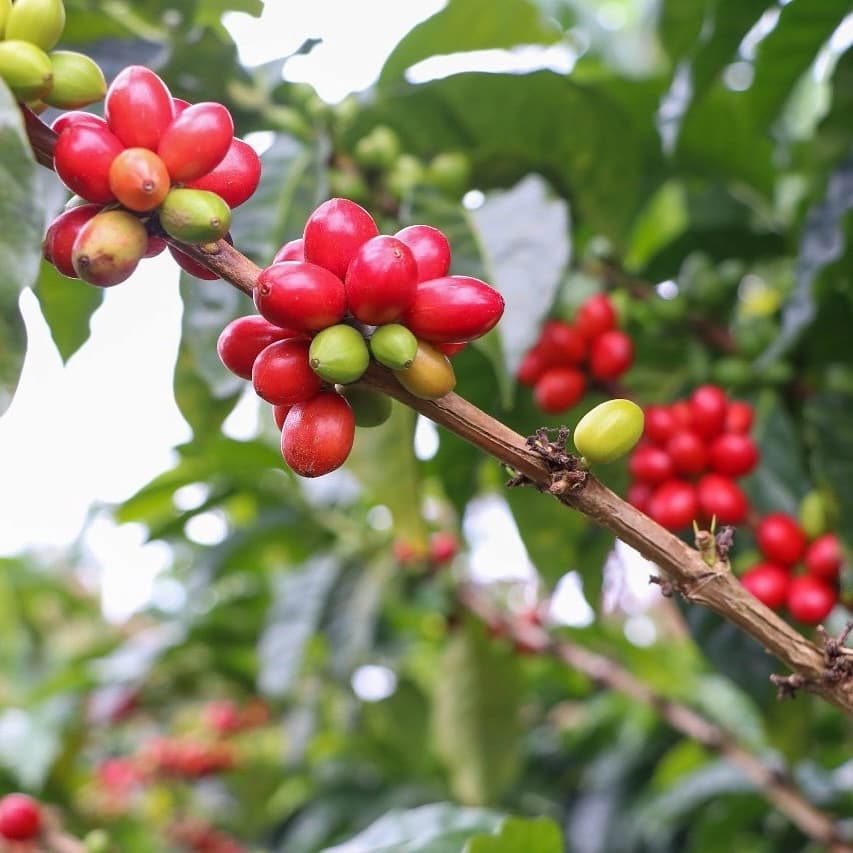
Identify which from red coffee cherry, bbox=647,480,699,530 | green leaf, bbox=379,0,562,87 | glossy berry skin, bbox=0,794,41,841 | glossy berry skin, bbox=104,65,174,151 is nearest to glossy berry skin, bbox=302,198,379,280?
glossy berry skin, bbox=104,65,174,151

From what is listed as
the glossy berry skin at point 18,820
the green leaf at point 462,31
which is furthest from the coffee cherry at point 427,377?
the glossy berry skin at point 18,820

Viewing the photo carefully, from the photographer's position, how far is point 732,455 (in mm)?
1198

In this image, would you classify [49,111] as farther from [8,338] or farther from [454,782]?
[454,782]

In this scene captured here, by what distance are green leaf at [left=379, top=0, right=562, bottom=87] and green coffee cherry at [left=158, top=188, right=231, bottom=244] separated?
980 millimetres

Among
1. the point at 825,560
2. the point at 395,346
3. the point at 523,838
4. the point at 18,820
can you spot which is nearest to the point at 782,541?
the point at 825,560

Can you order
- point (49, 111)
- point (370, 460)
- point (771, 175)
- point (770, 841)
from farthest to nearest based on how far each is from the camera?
point (770, 841) < point (771, 175) < point (370, 460) < point (49, 111)

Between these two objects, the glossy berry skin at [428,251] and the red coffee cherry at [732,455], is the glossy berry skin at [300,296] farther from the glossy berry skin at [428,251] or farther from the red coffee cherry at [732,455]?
the red coffee cherry at [732,455]

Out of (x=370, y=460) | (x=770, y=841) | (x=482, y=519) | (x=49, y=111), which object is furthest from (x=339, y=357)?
(x=482, y=519)

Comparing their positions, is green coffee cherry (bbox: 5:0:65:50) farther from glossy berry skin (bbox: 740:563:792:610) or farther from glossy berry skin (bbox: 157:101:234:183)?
glossy berry skin (bbox: 740:563:792:610)

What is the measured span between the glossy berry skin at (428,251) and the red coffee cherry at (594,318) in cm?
69

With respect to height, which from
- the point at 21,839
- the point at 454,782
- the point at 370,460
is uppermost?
the point at 370,460

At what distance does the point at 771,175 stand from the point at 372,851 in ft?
3.99

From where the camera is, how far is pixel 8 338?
53cm

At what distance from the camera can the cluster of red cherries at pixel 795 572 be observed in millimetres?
1139
